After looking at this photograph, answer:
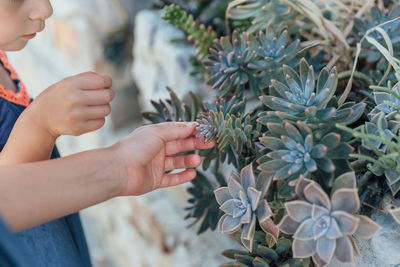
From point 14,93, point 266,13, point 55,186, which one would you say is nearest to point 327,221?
point 55,186

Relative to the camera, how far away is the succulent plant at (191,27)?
716 mm

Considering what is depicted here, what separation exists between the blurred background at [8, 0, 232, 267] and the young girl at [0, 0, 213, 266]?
0.30 metres

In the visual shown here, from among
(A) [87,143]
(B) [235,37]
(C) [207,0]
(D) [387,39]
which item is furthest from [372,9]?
(A) [87,143]

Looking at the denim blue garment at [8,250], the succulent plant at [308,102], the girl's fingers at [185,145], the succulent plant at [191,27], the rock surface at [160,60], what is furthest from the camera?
the rock surface at [160,60]

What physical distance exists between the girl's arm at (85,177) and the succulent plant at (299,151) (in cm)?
15

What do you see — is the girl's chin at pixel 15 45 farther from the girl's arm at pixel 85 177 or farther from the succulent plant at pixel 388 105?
the succulent plant at pixel 388 105

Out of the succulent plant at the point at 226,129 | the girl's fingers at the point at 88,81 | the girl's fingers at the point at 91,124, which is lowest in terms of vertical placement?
the succulent plant at the point at 226,129

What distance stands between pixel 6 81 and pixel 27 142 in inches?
8.4

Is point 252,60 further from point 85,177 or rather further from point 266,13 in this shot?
point 85,177

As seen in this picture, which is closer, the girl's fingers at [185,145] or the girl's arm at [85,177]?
the girl's arm at [85,177]

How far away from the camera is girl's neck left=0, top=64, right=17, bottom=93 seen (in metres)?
0.68

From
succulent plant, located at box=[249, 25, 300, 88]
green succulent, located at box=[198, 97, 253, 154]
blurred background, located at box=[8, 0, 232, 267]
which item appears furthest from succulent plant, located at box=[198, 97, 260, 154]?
blurred background, located at box=[8, 0, 232, 267]

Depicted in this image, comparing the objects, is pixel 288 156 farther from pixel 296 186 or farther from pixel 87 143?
pixel 87 143

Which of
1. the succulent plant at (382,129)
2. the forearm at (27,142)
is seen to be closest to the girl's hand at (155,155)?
the forearm at (27,142)
